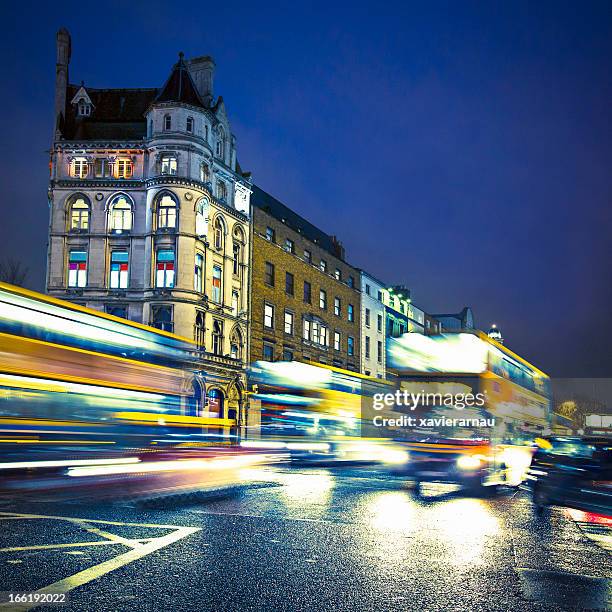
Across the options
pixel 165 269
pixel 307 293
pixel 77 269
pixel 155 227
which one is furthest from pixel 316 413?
pixel 307 293

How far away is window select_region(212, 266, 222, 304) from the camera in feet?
158

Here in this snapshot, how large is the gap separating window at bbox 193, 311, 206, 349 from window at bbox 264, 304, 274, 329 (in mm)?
8351

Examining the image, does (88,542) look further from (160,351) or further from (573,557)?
(160,351)

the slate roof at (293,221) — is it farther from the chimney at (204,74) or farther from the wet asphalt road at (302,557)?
the wet asphalt road at (302,557)

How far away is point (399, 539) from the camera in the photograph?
11336 millimetres

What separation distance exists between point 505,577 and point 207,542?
4350 mm

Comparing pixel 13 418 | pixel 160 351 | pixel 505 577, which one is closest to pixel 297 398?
pixel 160 351

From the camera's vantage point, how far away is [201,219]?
152ft

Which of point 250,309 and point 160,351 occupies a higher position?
point 250,309

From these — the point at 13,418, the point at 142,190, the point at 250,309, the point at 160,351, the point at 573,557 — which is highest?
the point at 142,190

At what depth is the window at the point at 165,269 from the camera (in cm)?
4509

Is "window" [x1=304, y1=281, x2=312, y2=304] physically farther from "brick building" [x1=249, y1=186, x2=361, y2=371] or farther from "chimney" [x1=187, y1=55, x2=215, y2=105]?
"chimney" [x1=187, y1=55, x2=215, y2=105]

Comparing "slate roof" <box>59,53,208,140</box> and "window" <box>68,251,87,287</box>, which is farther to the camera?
"slate roof" <box>59,53,208,140</box>

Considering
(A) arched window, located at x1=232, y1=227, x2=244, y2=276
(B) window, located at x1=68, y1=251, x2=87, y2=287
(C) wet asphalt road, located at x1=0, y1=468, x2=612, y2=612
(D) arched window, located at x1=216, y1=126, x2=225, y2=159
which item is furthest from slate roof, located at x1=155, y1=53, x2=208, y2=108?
(C) wet asphalt road, located at x1=0, y1=468, x2=612, y2=612
